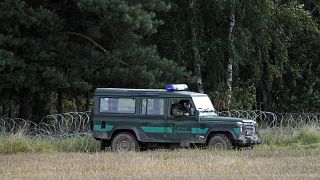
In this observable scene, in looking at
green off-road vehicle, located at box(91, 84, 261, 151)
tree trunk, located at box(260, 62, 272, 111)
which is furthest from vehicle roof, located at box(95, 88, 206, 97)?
tree trunk, located at box(260, 62, 272, 111)

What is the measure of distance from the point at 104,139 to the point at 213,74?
11035 mm

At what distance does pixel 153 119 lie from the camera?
1909cm

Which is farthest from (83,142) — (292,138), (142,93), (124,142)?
(292,138)

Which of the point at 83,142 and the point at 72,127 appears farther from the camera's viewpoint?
the point at 72,127

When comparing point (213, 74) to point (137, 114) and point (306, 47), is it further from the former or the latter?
point (137, 114)

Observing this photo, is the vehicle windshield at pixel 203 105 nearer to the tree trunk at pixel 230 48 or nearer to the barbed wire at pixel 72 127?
the barbed wire at pixel 72 127

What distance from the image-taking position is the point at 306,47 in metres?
34.0

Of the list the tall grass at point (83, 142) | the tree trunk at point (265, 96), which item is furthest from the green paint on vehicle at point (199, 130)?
the tree trunk at point (265, 96)

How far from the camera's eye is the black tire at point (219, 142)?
18.5 metres

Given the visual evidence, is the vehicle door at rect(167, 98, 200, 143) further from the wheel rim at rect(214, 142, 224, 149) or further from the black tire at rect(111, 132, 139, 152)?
the black tire at rect(111, 132, 139, 152)

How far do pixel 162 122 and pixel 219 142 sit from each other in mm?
1950

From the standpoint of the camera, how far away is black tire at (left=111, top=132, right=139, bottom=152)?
19.4 meters

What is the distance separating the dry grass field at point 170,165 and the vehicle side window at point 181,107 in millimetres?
2023

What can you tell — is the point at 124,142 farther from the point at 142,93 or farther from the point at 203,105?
the point at 203,105
